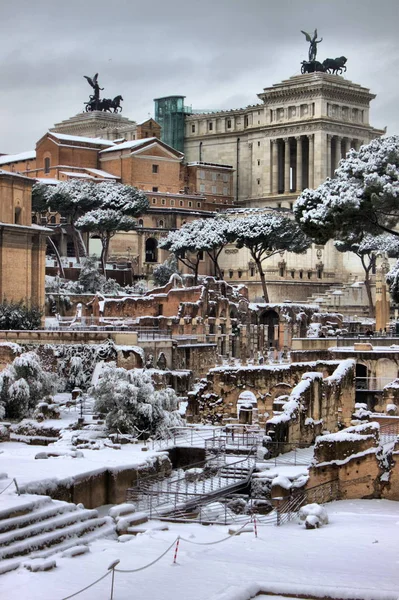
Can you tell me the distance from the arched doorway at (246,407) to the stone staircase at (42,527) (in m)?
16.0

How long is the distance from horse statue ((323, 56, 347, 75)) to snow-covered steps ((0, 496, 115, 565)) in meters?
94.2

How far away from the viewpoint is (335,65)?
112812 mm

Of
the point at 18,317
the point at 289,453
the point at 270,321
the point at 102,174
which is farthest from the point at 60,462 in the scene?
the point at 102,174

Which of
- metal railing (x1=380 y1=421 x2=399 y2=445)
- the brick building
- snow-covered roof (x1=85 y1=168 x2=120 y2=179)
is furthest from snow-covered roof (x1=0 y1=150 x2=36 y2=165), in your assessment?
metal railing (x1=380 y1=421 x2=399 y2=445)

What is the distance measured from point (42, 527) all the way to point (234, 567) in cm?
367

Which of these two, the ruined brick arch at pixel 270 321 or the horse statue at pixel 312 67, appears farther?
the horse statue at pixel 312 67

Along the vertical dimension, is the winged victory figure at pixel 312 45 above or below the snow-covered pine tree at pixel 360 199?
above

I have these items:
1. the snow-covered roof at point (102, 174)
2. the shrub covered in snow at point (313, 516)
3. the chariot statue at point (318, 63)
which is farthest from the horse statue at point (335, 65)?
the shrub covered in snow at point (313, 516)

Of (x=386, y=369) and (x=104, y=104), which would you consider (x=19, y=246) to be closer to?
(x=386, y=369)

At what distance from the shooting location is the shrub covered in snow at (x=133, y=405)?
3472 cm

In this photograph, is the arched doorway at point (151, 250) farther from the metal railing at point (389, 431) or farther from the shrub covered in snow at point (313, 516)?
the shrub covered in snow at point (313, 516)

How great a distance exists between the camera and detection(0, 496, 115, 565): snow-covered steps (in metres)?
20.4

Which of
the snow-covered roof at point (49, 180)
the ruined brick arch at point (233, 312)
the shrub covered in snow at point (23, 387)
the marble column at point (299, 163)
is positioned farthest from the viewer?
the marble column at point (299, 163)

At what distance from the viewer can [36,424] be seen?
117 feet
